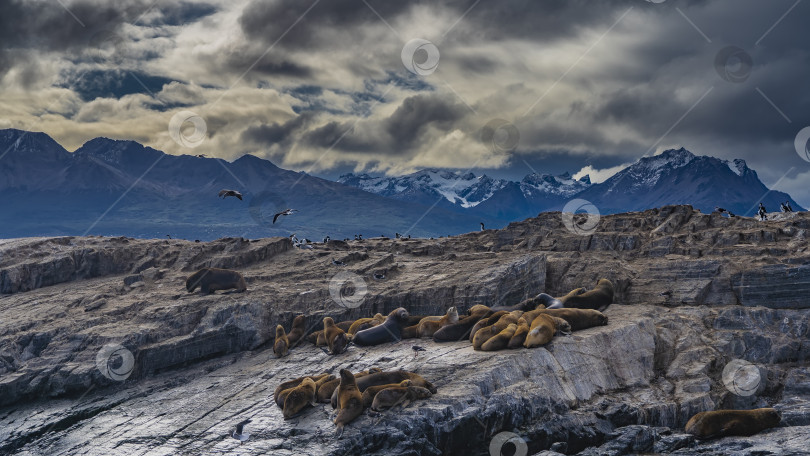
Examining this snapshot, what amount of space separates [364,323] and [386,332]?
128cm

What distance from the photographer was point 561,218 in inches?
1219

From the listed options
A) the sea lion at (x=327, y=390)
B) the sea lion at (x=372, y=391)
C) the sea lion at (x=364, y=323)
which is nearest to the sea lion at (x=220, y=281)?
the sea lion at (x=364, y=323)

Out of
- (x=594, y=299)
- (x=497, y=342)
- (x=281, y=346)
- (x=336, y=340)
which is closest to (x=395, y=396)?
(x=497, y=342)

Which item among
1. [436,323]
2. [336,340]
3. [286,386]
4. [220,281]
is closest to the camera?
[286,386]

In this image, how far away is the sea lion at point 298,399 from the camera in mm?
15812

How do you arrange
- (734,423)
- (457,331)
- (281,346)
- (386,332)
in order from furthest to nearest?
(281,346), (386,332), (457,331), (734,423)

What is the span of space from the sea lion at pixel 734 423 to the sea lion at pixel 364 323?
10373 mm

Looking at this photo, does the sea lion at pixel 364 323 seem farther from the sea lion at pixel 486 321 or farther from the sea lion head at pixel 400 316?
the sea lion at pixel 486 321

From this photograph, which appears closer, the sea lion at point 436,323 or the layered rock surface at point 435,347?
the layered rock surface at point 435,347

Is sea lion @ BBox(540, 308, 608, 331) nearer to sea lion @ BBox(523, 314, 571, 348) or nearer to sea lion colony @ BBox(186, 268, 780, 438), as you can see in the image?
sea lion colony @ BBox(186, 268, 780, 438)

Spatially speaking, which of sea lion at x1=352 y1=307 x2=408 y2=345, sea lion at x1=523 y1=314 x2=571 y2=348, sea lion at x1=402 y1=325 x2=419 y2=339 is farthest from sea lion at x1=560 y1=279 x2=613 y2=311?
sea lion at x1=352 y1=307 x2=408 y2=345

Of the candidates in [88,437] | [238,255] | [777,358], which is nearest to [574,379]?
[777,358]

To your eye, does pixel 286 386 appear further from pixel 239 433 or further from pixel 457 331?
pixel 457 331

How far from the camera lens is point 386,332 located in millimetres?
20703
